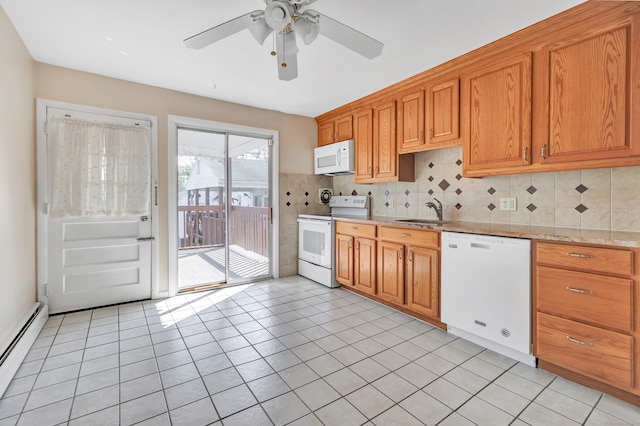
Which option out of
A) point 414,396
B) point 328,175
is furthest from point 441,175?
point 414,396

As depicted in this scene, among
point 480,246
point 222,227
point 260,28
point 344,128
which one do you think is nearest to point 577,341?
point 480,246

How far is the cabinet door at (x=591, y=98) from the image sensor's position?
5.97ft

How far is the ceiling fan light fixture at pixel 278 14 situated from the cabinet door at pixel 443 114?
5.70 ft

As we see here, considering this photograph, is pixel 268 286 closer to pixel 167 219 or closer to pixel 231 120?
pixel 167 219

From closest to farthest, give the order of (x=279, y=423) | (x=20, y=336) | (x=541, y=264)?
(x=279, y=423), (x=541, y=264), (x=20, y=336)

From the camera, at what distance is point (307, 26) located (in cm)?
175

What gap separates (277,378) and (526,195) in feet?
7.90

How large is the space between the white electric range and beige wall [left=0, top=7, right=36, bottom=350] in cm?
281

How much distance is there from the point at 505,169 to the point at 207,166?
3.16m

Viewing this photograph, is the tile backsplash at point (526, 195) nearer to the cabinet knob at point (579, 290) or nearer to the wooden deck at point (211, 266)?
the cabinet knob at point (579, 290)

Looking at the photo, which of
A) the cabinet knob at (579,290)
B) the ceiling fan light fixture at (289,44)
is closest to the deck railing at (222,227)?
the ceiling fan light fixture at (289,44)

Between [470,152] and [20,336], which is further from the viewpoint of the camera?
[470,152]

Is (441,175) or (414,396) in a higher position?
(441,175)

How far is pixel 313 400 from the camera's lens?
1686 millimetres
